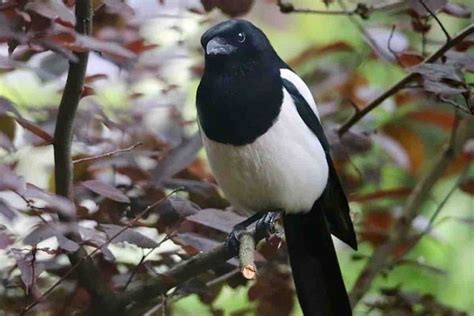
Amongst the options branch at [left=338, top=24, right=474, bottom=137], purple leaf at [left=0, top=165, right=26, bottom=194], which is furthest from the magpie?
purple leaf at [left=0, top=165, right=26, bottom=194]

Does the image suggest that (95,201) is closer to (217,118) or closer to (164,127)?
(217,118)

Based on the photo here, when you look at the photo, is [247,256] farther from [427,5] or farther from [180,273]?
[427,5]

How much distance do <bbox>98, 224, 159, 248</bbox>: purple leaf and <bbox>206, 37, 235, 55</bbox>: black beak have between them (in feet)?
0.90

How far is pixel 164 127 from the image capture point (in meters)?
1.74

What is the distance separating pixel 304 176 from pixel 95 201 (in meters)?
0.29

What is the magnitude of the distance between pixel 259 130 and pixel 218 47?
12 centimetres

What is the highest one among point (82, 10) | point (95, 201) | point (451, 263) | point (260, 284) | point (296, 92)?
point (82, 10)

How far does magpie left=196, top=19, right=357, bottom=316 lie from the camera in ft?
4.53

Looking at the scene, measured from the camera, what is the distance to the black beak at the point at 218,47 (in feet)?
4.48

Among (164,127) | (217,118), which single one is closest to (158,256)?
(217,118)

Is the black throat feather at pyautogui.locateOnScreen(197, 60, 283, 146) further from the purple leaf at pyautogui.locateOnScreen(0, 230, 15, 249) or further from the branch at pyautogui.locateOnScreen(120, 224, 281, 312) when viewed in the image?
the purple leaf at pyautogui.locateOnScreen(0, 230, 15, 249)

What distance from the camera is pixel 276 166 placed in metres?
1.41

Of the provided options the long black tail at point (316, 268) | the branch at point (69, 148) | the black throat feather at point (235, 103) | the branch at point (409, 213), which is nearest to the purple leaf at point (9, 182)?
the branch at point (69, 148)

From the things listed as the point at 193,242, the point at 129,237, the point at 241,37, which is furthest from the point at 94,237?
the point at 241,37
